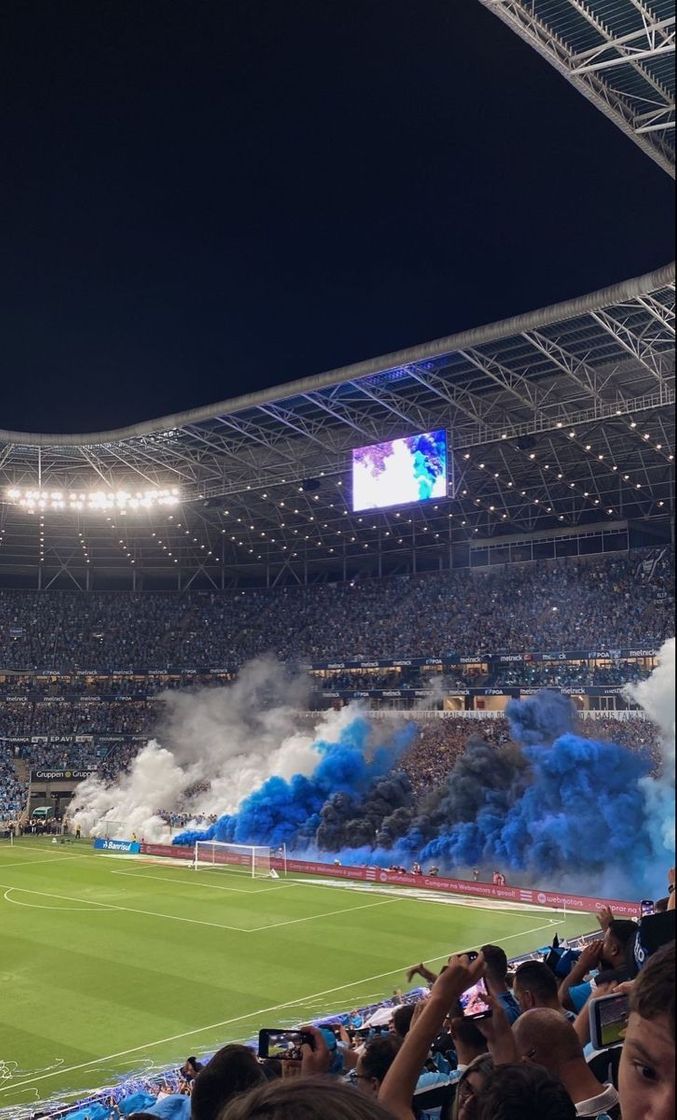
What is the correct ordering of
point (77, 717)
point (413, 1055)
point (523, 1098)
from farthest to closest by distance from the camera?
point (77, 717)
point (413, 1055)
point (523, 1098)

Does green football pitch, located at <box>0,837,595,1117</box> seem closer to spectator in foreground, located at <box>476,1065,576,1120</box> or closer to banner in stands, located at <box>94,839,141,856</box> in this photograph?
banner in stands, located at <box>94,839,141,856</box>

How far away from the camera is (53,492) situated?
54.6 metres

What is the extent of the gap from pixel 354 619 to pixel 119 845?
21.7m

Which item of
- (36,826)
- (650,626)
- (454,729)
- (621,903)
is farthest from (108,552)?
(621,903)

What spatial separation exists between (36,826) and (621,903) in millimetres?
38995

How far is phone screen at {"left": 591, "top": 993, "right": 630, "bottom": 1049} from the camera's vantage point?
304cm

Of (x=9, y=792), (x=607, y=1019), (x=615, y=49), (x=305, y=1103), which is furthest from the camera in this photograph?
(x=9, y=792)

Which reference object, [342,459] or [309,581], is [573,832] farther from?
[309,581]

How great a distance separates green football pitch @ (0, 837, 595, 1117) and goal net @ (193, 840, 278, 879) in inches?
57.7

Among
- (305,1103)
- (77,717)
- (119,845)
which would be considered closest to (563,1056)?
(305,1103)

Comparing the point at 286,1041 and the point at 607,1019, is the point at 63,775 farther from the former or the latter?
the point at 607,1019

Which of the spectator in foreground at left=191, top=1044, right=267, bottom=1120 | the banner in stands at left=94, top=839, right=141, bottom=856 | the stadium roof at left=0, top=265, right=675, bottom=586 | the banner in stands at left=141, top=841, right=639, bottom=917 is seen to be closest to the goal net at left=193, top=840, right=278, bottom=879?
the banner in stands at left=141, top=841, right=639, bottom=917

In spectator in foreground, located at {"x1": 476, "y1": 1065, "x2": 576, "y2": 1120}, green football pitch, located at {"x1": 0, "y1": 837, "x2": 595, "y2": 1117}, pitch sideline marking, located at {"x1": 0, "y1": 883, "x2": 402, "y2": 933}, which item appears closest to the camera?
spectator in foreground, located at {"x1": 476, "y1": 1065, "x2": 576, "y2": 1120}

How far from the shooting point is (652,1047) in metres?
1.75
